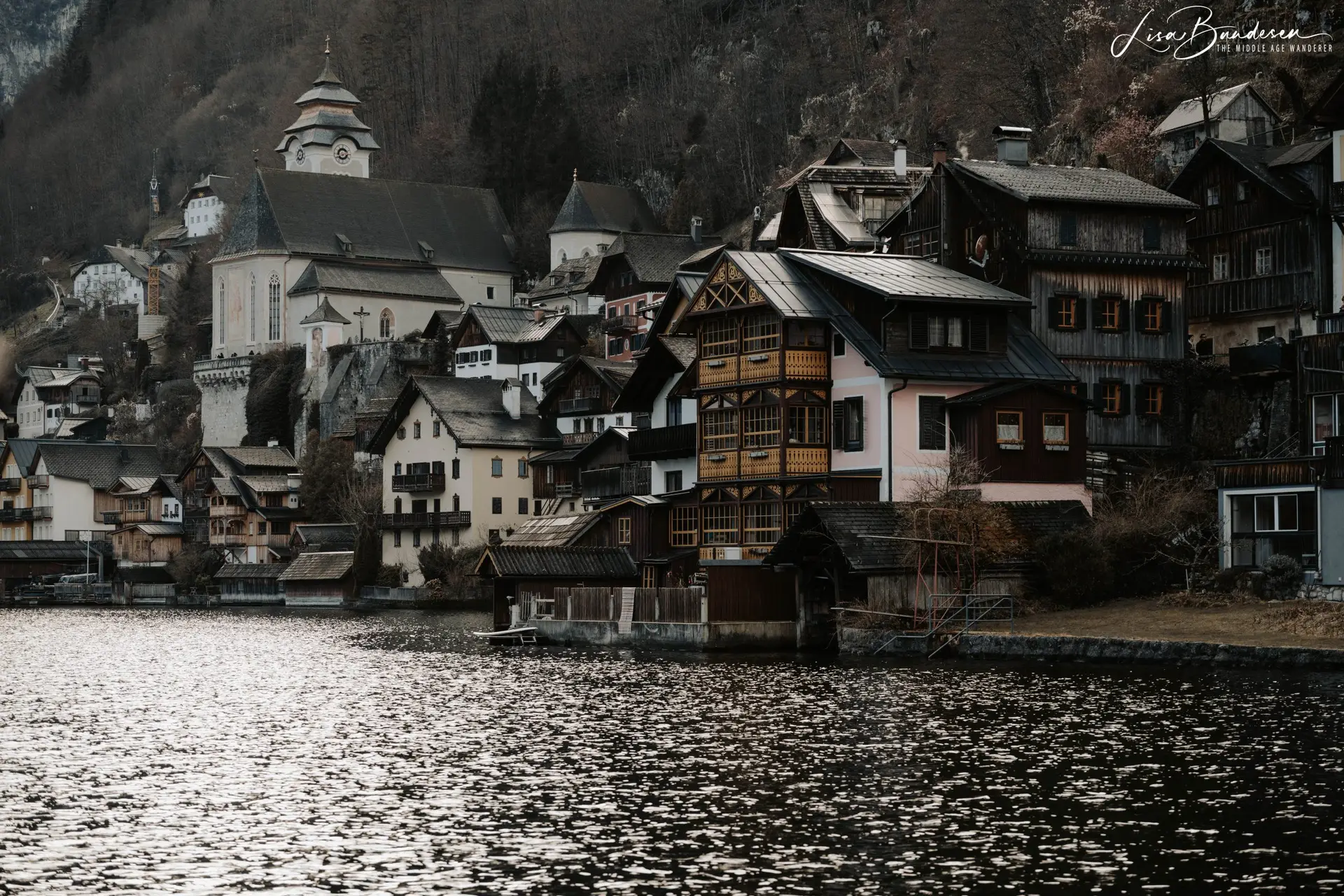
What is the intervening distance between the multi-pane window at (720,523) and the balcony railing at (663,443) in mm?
4237

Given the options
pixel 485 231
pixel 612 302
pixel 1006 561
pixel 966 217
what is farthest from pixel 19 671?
pixel 485 231

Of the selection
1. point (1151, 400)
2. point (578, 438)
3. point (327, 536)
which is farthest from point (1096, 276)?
point (327, 536)

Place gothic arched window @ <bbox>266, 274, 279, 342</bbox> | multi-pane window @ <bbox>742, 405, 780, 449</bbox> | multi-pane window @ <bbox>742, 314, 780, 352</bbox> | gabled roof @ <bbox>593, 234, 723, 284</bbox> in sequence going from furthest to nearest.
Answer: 1. gothic arched window @ <bbox>266, 274, 279, 342</bbox>
2. gabled roof @ <bbox>593, 234, 723, 284</bbox>
3. multi-pane window @ <bbox>742, 314, 780, 352</bbox>
4. multi-pane window @ <bbox>742, 405, 780, 449</bbox>

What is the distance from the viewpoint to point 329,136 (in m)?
182

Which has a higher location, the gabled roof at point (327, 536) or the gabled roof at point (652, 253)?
the gabled roof at point (652, 253)

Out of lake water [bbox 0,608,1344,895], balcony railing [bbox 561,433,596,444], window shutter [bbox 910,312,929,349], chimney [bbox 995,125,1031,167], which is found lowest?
lake water [bbox 0,608,1344,895]

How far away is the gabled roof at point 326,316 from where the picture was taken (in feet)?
476

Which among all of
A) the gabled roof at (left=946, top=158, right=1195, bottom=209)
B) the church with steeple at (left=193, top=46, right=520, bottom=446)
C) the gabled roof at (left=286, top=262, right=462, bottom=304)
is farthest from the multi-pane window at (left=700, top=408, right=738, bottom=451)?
the gabled roof at (left=286, top=262, right=462, bottom=304)

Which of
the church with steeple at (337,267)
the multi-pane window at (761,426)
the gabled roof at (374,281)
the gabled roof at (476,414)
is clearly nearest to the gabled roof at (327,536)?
the gabled roof at (476,414)

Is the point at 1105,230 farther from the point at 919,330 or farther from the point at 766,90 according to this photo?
the point at 766,90

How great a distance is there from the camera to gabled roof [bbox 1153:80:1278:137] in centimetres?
8144

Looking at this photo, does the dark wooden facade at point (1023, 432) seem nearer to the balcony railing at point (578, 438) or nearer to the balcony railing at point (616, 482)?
the balcony railing at point (616, 482)

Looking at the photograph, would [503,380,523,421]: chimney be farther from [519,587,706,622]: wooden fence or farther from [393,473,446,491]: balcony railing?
[519,587,706,622]: wooden fence

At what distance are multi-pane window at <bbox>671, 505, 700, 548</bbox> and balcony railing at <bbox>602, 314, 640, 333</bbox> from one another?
4977cm
